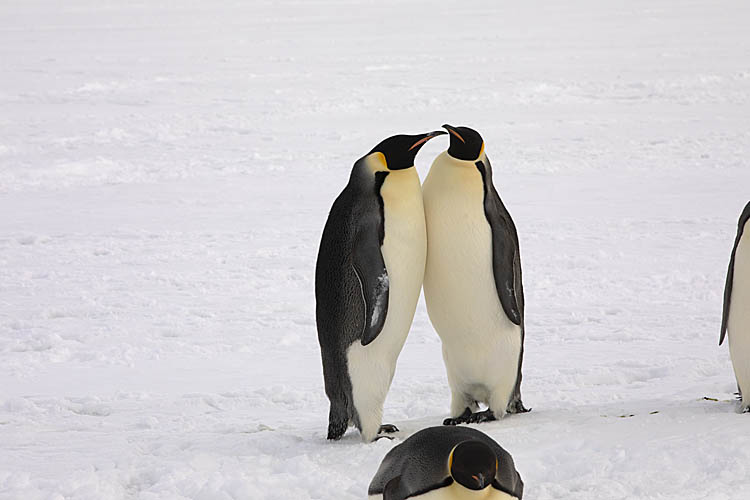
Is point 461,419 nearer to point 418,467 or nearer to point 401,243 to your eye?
point 401,243

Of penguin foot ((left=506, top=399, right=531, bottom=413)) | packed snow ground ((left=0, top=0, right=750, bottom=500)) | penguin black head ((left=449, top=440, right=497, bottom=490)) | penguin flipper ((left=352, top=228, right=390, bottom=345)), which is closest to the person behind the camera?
penguin black head ((left=449, top=440, right=497, bottom=490))

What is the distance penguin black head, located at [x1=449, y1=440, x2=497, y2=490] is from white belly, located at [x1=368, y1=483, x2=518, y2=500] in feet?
0.09

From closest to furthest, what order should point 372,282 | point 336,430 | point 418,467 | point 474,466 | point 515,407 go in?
point 474,466 → point 418,467 → point 372,282 → point 336,430 → point 515,407

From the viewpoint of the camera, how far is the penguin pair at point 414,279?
302 centimetres

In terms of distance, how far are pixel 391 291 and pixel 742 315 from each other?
1.23m

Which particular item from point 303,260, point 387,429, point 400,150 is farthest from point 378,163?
A: point 303,260

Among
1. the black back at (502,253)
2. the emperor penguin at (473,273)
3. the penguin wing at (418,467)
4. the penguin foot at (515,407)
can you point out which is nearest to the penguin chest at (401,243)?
the emperor penguin at (473,273)

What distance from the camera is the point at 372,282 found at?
298 centimetres

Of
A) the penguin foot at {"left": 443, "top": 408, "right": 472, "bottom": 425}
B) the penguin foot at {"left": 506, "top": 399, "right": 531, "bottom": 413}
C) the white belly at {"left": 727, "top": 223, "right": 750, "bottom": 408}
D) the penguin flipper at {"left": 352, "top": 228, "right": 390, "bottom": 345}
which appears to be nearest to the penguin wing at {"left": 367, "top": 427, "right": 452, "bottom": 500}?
the penguin flipper at {"left": 352, "top": 228, "right": 390, "bottom": 345}

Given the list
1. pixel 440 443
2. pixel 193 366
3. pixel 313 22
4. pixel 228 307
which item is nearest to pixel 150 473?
pixel 440 443

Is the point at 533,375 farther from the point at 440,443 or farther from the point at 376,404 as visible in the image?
the point at 440,443

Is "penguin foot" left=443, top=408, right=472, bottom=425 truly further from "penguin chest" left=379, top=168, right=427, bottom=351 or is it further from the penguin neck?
the penguin neck

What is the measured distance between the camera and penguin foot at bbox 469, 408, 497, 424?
10.6 feet

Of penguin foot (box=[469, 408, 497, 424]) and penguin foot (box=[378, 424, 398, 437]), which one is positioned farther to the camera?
penguin foot (box=[469, 408, 497, 424])
